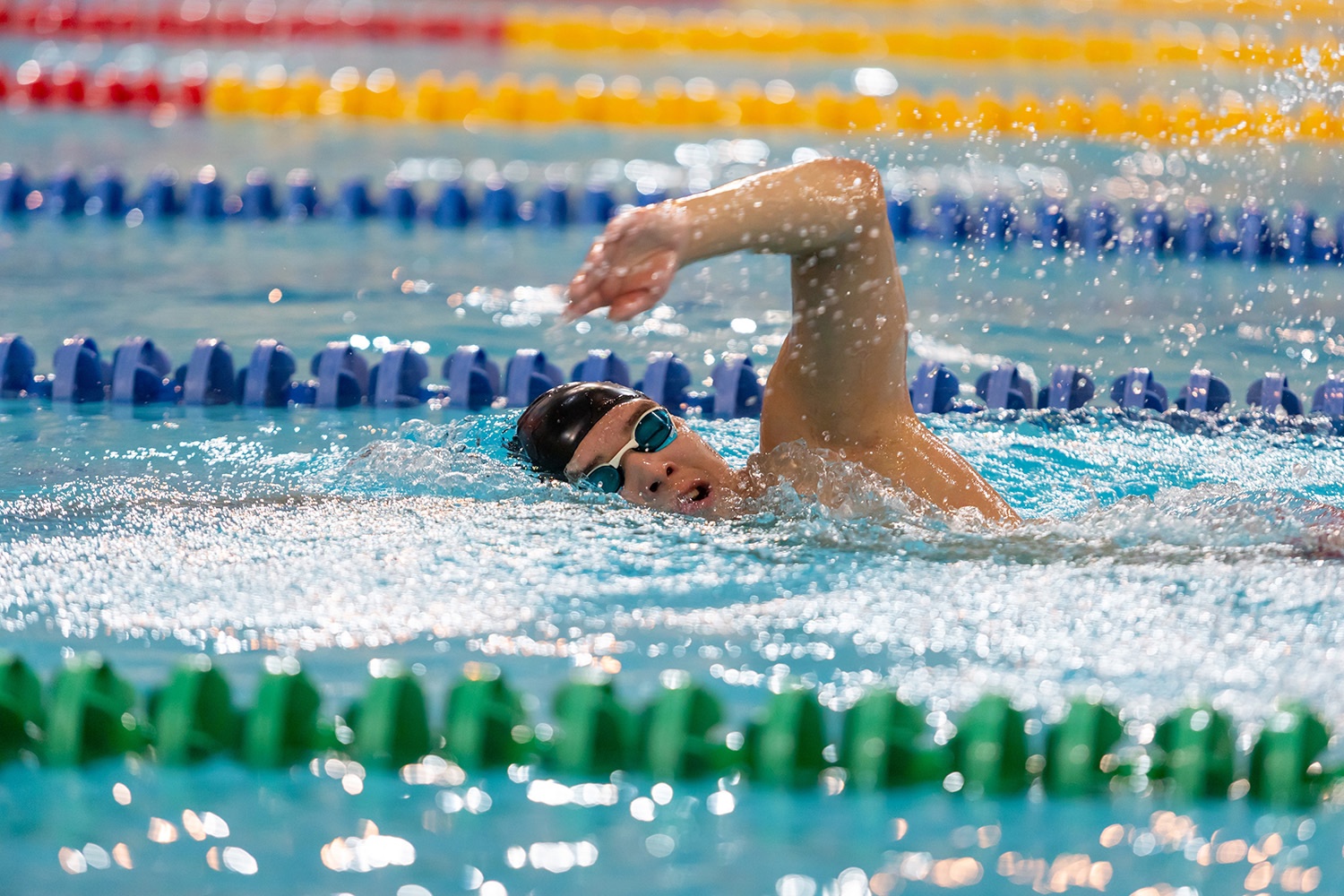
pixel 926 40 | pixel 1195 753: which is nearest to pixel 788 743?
pixel 1195 753

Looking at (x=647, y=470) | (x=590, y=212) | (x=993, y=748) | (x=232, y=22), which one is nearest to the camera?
(x=993, y=748)

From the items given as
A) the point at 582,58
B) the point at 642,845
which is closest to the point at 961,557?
the point at 642,845

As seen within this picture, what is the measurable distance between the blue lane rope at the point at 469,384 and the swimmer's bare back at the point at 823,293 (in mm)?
1188

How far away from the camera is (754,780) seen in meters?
1.94

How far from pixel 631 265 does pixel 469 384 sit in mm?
2039

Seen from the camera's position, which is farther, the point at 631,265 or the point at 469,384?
the point at 469,384

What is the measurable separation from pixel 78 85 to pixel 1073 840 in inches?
274

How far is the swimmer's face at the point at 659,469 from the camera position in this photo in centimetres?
262

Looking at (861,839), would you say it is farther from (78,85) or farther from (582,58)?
(582,58)

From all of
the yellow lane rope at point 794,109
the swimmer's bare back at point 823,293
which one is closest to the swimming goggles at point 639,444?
the swimmer's bare back at point 823,293

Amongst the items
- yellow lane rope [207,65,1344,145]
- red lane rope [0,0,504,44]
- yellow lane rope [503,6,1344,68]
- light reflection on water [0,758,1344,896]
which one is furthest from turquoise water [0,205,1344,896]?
red lane rope [0,0,504,44]

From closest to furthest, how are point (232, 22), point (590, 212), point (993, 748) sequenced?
point (993, 748), point (590, 212), point (232, 22)

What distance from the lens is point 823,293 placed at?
231cm

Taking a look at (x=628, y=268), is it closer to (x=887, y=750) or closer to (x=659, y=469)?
(x=887, y=750)
